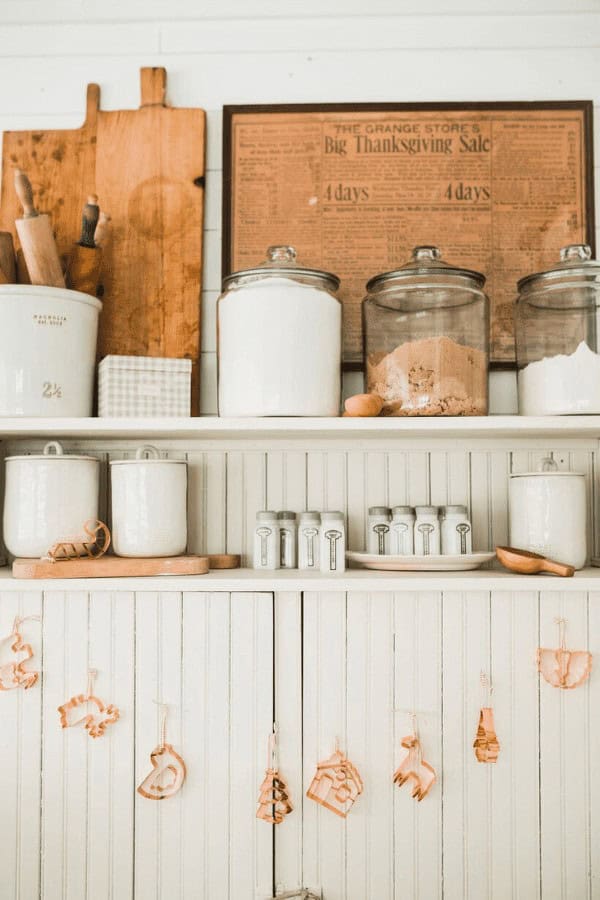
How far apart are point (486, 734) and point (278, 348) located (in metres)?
0.77

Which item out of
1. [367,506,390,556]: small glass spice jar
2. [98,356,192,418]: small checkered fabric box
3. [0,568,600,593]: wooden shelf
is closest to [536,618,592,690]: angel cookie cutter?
[0,568,600,593]: wooden shelf

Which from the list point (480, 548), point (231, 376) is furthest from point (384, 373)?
point (480, 548)

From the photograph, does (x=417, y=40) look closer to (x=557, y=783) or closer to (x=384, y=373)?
(x=384, y=373)

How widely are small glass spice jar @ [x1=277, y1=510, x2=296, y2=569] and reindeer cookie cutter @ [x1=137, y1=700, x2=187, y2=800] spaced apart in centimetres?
36

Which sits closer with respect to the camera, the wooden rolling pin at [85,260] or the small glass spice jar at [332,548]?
the small glass spice jar at [332,548]

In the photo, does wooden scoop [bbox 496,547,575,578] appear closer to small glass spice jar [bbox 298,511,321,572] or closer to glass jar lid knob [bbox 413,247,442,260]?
small glass spice jar [bbox 298,511,321,572]

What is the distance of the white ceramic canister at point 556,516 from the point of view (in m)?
1.28

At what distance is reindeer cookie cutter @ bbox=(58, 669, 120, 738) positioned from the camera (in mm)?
1215

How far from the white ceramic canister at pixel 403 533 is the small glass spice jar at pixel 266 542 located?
0.75 ft

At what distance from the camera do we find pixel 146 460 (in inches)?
50.9

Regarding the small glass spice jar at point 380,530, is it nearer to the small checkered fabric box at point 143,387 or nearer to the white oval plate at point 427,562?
the white oval plate at point 427,562

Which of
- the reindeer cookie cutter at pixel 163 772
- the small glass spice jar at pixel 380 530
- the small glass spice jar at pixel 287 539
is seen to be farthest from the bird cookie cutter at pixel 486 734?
the reindeer cookie cutter at pixel 163 772

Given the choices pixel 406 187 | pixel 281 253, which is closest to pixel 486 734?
pixel 281 253

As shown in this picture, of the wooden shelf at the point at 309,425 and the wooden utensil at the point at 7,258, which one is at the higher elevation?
the wooden utensil at the point at 7,258
